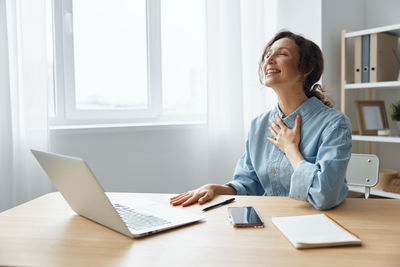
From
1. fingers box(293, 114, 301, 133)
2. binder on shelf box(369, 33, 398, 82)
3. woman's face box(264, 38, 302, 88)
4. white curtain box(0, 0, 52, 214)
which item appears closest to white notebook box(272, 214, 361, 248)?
fingers box(293, 114, 301, 133)

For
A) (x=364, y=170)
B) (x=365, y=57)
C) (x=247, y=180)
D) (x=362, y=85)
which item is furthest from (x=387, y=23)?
(x=247, y=180)

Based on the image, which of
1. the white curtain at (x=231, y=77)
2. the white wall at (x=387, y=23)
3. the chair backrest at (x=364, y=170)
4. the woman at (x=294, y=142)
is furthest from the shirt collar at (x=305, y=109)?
the white wall at (x=387, y=23)

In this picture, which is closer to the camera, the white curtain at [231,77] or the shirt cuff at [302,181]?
the shirt cuff at [302,181]

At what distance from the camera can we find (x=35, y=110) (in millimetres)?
2023

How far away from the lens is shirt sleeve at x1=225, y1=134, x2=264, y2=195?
4.65 feet

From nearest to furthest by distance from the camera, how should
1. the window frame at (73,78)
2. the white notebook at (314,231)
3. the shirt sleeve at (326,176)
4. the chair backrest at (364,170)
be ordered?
the white notebook at (314,231) → the shirt sleeve at (326,176) → the chair backrest at (364,170) → the window frame at (73,78)

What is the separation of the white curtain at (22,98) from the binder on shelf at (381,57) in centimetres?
199

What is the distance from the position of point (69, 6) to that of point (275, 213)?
1.92m

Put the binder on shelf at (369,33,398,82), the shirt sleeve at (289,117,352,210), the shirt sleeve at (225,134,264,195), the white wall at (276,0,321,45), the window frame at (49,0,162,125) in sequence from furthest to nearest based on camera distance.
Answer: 1. the white wall at (276,0,321,45)
2. the binder on shelf at (369,33,398,82)
3. the window frame at (49,0,162,125)
4. the shirt sleeve at (225,134,264,195)
5. the shirt sleeve at (289,117,352,210)

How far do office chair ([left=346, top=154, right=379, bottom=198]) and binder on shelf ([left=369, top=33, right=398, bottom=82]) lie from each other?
1.01 metres

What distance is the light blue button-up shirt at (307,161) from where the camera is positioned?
1062 millimetres

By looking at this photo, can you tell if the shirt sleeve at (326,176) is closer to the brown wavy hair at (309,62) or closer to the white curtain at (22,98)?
the brown wavy hair at (309,62)

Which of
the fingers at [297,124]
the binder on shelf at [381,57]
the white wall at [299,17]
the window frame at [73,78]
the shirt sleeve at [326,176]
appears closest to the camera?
the shirt sleeve at [326,176]

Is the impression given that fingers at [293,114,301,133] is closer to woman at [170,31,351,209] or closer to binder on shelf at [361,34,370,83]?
woman at [170,31,351,209]
